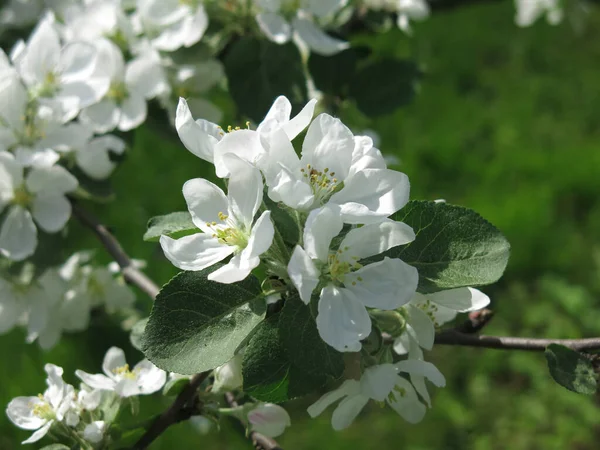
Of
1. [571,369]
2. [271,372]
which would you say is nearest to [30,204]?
[271,372]

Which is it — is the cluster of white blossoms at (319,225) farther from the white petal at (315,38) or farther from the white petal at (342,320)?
the white petal at (315,38)

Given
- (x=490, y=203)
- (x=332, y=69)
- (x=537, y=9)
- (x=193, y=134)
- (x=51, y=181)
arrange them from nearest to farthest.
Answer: (x=193, y=134)
(x=51, y=181)
(x=332, y=69)
(x=537, y=9)
(x=490, y=203)

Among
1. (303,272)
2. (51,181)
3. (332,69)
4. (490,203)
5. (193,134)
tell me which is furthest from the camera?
(490,203)

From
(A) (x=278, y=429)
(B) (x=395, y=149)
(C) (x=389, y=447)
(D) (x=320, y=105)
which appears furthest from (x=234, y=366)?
(B) (x=395, y=149)

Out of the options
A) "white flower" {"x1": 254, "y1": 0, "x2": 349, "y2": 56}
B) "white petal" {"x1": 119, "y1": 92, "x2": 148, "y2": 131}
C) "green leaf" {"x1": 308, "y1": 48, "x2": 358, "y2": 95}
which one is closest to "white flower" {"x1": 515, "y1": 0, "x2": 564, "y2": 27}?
"green leaf" {"x1": 308, "y1": 48, "x2": 358, "y2": 95}

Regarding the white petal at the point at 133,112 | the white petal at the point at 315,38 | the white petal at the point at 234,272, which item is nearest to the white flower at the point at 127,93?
the white petal at the point at 133,112

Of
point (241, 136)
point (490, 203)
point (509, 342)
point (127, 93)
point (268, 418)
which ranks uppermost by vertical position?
point (241, 136)

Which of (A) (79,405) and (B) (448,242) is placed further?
(A) (79,405)

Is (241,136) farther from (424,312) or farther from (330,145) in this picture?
(424,312)
